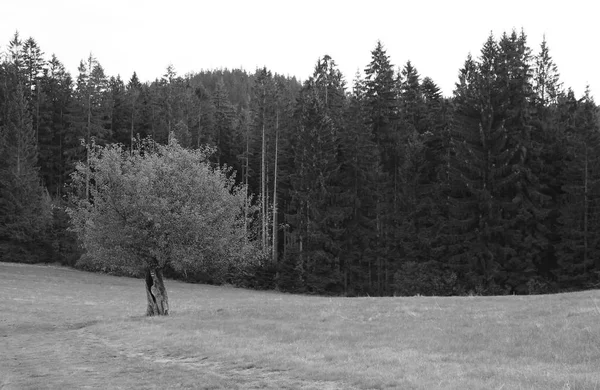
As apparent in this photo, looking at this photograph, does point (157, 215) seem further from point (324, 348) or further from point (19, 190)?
point (19, 190)

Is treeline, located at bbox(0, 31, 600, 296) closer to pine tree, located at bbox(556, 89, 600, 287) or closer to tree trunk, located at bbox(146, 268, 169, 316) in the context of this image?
pine tree, located at bbox(556, 89, 600, 287)

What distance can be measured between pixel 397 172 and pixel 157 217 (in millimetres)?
53764

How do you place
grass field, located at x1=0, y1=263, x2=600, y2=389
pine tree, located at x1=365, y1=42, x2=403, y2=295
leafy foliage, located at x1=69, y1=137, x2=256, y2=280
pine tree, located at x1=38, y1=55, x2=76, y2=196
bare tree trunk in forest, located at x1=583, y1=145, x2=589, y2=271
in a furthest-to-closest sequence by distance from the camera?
1. pine tree, located at x1=38, y1=55, x2=76, y2=196
2. pine tree, located at x1=365, y1=42, x2=403, y2=295
3. bare tree trunk in forest, located at x1=583, y1=145, x2=589, y2=271
4. leafy foliage, located at x1=69, y1=137, x2=256, y2=280
5. grass field, located at x1=0, y1=263, x2=600, y2=389

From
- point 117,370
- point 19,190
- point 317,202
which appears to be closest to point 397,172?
point 317,202

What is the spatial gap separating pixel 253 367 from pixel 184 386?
2.56 m

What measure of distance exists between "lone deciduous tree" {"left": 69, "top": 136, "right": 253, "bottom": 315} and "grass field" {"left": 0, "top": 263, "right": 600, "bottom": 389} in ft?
10.7

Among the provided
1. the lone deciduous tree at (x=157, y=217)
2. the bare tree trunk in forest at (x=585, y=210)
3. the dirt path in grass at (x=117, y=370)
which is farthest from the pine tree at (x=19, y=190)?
the bare tree trunk in forest at (x=585, y=210)

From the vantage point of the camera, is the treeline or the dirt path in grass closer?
the dirt path in grass

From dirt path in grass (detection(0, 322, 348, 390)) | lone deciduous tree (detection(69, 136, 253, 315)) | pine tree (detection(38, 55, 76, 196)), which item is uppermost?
pine tree (detection(38, 55, 76, 196))

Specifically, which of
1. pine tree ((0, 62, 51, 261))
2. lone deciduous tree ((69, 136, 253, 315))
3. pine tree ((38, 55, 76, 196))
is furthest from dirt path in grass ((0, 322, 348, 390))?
pine tree ((38, 55, 76, 196))

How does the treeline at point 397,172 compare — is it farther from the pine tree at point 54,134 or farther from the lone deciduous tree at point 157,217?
the lone deciduous tree at point 157,217

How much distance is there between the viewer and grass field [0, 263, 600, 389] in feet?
42.3

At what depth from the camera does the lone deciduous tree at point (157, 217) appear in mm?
27297

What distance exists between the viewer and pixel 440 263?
2416 inches
